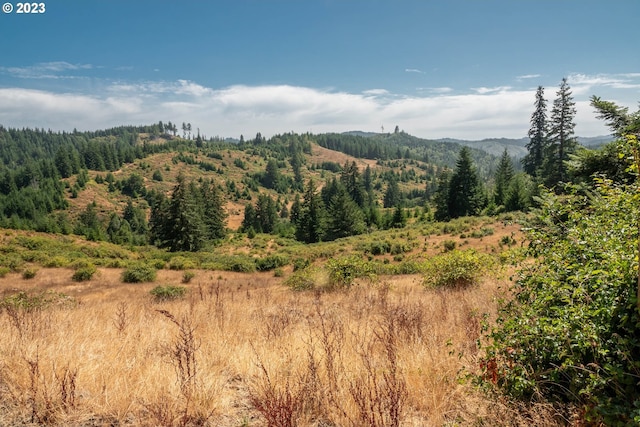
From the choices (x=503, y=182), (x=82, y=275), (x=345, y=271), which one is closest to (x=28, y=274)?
(x=82, y=275)

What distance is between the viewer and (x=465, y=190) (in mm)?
51344

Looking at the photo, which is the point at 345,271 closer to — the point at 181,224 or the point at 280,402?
the point at 280,402

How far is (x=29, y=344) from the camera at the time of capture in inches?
170

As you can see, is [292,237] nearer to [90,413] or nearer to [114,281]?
[114,281]

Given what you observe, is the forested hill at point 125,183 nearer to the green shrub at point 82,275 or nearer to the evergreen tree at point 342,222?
the evergreen tree at point 342,222

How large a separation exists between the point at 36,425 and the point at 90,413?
1.38 feet

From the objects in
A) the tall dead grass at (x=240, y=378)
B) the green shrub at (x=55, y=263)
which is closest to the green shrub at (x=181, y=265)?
the green shrub at (x=55, y=263)

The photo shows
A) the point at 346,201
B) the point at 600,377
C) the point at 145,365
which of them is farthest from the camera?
the point at 346,201

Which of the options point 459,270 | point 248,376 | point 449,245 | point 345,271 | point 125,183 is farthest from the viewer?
point 125,183

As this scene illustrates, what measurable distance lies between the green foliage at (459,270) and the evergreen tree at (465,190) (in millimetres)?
43597

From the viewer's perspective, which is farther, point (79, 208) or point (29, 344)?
point (79, 208)

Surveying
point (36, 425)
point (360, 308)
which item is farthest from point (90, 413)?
point (360, 308)

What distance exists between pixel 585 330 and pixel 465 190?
53.0 meters

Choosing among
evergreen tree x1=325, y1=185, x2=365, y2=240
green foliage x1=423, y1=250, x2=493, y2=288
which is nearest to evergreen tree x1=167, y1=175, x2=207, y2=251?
evergreen tree x1=325, y1=185, x2=365, y2=240
